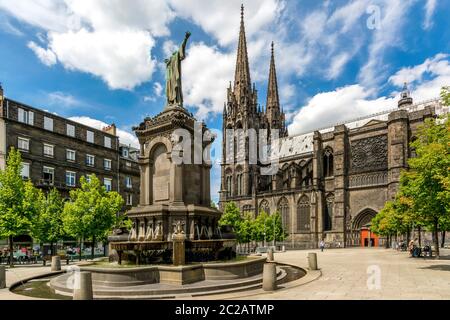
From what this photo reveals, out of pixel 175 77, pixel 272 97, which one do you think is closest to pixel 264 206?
pixel 272 97

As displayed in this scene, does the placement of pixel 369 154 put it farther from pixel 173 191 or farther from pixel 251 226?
pixel 173 191

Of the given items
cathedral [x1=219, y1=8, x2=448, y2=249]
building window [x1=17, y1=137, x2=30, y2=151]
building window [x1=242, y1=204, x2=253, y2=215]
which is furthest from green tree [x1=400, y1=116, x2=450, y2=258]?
building window [x1=242, y1=204, x2=253, y2=215]

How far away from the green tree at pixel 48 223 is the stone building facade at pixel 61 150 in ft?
28.5

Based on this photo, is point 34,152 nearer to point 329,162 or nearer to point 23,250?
point 23,250

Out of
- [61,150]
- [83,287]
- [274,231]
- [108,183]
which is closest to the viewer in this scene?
[83,287]

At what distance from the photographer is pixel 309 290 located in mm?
11500

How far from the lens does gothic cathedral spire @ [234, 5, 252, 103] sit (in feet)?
306

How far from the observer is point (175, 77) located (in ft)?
61.8

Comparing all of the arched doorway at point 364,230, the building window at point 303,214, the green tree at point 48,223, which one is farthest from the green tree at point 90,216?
the arched doorway at point 364,230

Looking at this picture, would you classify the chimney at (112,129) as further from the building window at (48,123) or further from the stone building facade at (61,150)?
the building window at (48,123)

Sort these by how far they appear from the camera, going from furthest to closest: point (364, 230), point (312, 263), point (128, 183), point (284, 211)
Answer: point (284, 211), point (364, 230), point (128, 183), point (312, 263)

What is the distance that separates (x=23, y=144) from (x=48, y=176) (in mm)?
4829

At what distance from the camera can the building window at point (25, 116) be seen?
38125mm
